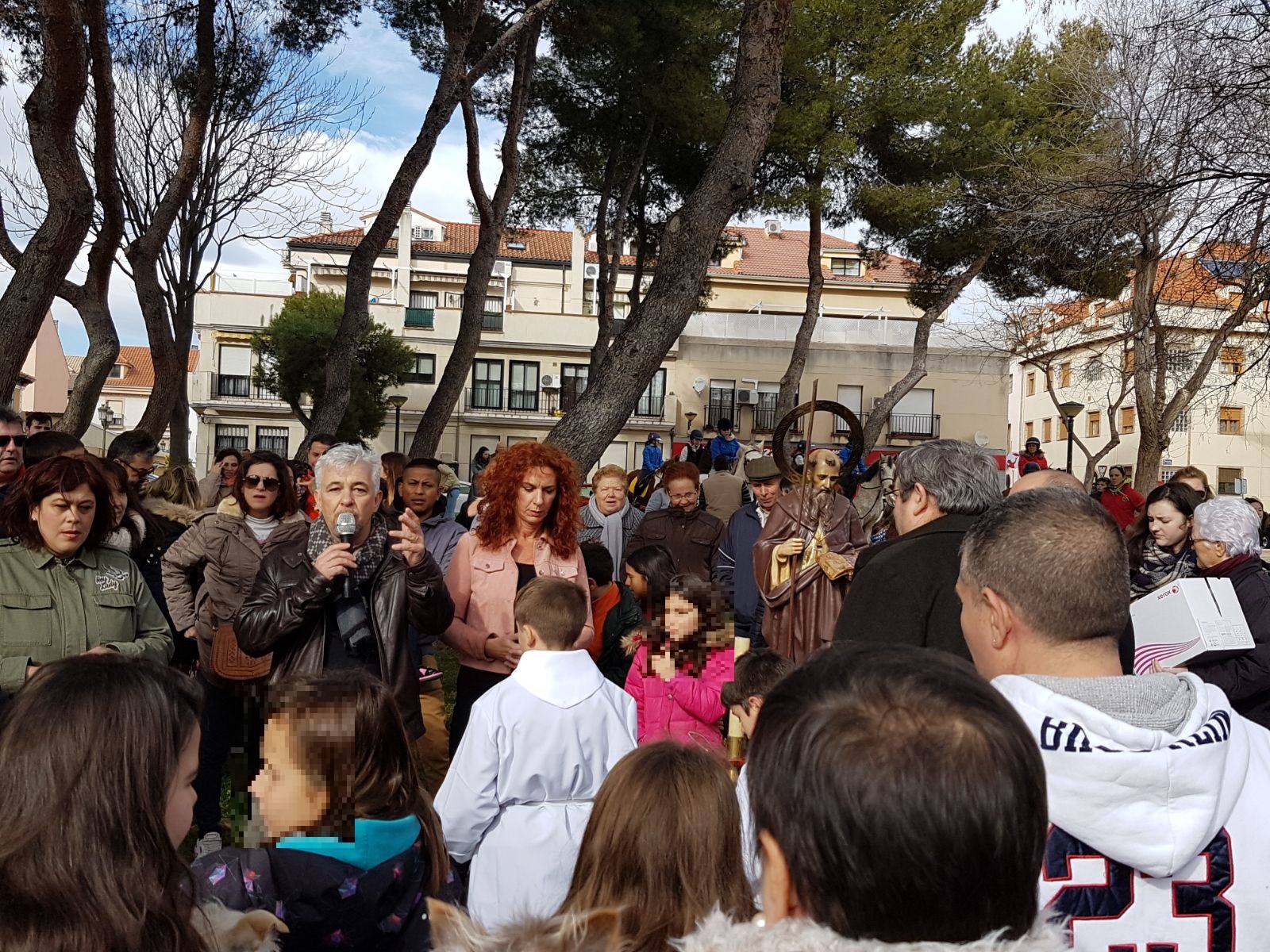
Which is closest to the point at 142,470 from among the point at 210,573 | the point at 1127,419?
the point at 210,573

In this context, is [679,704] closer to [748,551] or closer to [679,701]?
[679,701]

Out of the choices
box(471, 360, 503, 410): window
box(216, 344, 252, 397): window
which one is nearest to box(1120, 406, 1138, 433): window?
box(471, 360, 503, 410): window

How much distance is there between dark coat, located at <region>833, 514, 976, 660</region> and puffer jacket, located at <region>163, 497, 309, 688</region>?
9.55 feet

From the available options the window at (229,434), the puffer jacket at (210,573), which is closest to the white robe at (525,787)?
the puffer jacket at (210,573)

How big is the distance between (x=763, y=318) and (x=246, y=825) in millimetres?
46490

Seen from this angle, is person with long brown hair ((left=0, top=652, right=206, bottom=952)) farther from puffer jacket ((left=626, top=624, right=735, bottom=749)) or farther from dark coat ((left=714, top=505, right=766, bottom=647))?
dark coat ((left=714, top=505, right=766, bottom=647))

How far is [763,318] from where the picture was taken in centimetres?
4800

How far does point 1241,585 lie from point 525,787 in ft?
10.8

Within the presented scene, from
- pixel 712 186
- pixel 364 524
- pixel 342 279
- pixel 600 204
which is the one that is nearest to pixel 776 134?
pixel 600 204

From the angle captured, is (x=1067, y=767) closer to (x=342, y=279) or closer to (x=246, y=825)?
(x=246, y=825)

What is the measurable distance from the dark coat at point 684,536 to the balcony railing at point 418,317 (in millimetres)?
41956

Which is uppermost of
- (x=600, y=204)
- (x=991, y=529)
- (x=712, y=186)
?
(x=600, y=204)

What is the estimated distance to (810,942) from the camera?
1237 millimetres

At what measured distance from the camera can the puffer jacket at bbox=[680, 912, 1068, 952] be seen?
4.00 feet
